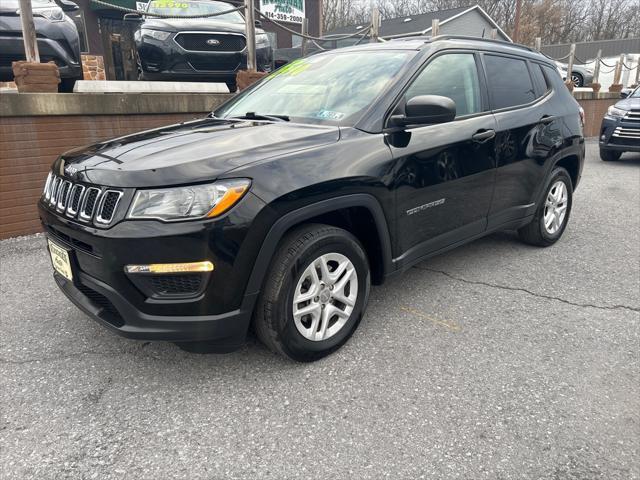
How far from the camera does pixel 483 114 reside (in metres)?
3.58

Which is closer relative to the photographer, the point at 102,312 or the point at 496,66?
the point at 102,312

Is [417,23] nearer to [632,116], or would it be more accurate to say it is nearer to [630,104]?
[630,104]

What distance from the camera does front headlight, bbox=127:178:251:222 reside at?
7.06 feet

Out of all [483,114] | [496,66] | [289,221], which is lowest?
[289,221]

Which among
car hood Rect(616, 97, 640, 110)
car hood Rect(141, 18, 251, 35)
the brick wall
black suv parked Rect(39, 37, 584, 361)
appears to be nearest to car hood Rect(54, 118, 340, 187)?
black suv parked Rect(39, 37, 584, 361)

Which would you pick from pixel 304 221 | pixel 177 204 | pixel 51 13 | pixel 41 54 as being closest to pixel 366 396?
pixel 304 221

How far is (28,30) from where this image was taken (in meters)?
4.58

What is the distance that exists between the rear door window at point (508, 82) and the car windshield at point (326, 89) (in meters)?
0.91

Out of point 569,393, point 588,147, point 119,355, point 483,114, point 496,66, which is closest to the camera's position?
point 569,393

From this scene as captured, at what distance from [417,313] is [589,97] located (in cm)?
1281

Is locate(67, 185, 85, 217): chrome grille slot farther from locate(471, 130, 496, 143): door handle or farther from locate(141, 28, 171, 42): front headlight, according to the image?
locate(141, 28, 171, 42): front headlight

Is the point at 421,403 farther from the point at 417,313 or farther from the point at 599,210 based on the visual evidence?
the point at 599,210

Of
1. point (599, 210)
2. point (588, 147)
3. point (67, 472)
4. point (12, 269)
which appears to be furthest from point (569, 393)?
point (588, 147)

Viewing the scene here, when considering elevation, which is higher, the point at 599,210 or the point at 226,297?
the point at 226,297
